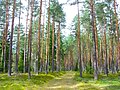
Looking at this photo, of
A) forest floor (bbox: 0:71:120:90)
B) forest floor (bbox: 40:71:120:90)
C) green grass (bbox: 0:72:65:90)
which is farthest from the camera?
forest floor (bbox: 40:71:120:90)

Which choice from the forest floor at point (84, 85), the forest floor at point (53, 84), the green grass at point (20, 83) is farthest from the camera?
the forest floor at point (84, 85)

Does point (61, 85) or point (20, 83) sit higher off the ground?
point (20, 83)

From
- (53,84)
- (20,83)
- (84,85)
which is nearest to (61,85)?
(53,84)

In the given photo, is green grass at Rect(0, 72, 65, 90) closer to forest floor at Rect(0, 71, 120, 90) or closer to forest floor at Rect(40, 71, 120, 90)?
forest floor at Rect(0, 71, 120, 90)

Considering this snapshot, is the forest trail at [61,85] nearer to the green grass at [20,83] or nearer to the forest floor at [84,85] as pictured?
the forest floor at [84,85]

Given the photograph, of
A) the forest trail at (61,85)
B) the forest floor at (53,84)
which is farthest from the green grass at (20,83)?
the forest trail at (61,85)

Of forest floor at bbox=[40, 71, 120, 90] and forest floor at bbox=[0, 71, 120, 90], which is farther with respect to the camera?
forest floor at bbox=[40, 71, 120, 90]

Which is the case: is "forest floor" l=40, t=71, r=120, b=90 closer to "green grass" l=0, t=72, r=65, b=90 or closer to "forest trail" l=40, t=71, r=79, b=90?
"forest trail" l=40, t=71, r=79, b=90

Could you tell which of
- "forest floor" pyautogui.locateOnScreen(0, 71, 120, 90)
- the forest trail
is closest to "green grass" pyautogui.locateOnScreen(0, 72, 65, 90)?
"forest floor" pyautogui.locateOnScreen(0, 71, 120, 90)

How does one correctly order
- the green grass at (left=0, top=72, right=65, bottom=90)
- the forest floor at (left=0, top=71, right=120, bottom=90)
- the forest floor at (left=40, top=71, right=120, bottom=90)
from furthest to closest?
the forest floor at (left=40, top=71, right=120, bottom=90), the forest floor at (left=0, top=71, right=120, bottom=90), the green grass at (left=0, top=72, right=65, bottom=90)

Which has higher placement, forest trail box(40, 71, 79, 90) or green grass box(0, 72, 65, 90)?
green grass box(0, 72, 65, 90)

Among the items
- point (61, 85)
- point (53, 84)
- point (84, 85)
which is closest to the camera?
point (84, 85)

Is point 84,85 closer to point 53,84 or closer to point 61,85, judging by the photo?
point 61,85

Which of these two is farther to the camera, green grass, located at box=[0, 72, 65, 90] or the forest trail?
the forest trail
